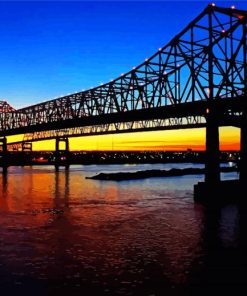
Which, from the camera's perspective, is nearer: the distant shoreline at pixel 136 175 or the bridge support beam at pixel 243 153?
the bridge support beam at pixel 243 153

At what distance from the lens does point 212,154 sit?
4172 cm

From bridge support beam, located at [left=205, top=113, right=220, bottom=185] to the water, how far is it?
438 cm

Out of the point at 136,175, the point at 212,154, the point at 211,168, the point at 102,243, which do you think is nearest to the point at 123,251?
the point at 102,243

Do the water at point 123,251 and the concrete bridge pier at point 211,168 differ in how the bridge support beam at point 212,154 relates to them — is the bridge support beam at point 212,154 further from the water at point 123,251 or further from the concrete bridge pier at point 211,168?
the water at point 123,251

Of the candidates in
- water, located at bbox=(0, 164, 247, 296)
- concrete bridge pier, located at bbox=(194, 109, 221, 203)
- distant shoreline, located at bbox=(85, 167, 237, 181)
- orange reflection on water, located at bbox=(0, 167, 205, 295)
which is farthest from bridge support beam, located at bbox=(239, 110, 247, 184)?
distant shoreline, located at bbox=(85, 167, 237, 181)

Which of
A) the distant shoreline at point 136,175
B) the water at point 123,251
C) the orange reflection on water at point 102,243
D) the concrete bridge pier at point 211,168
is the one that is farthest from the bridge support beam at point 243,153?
the distant shoreline at point 136,175

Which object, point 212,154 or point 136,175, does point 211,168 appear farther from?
point 136,175

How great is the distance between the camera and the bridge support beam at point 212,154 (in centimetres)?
4119

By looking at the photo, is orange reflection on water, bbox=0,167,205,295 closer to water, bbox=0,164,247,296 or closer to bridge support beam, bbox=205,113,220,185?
water, bbox=0,164,247,296

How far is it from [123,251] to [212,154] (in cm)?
2285

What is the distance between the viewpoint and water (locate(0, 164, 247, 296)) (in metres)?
15.3

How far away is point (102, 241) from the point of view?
23078mm

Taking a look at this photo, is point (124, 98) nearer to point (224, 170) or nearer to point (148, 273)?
point (224, 170)

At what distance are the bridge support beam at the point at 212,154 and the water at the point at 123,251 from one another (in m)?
4.38
